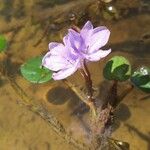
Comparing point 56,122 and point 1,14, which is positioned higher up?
point 1,14

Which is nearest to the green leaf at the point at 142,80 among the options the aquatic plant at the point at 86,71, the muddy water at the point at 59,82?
the aquatic plant at the point at 86,71

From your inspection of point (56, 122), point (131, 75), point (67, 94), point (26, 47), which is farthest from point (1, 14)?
point (131, 75)

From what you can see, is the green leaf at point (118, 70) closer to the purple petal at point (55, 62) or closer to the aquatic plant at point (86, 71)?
the aquatic plant at point (86, 71)

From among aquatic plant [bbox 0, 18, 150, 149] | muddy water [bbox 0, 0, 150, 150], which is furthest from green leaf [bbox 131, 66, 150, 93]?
muddy water [bbox 0, 0, 150, 150]

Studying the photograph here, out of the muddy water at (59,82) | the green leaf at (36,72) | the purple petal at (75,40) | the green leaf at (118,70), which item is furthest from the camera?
the muddy water at (59,82)

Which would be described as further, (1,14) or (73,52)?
(1,14)

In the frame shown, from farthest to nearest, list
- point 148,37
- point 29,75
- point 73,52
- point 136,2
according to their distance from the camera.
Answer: point 136,2 → point 148,37 → point 29,75 → point 73,52

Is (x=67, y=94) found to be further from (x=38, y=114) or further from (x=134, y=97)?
(x=134, y=97)

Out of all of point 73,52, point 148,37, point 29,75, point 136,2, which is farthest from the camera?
point 136,2
